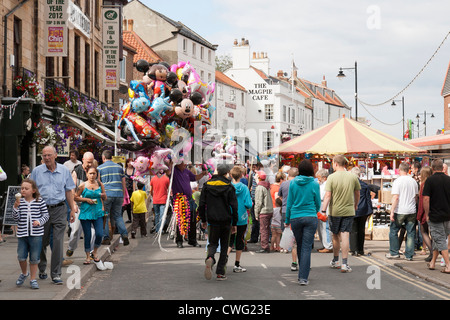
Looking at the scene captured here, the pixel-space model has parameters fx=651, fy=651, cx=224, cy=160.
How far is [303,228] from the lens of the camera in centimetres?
972

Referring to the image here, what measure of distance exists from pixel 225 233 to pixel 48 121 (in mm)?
12257

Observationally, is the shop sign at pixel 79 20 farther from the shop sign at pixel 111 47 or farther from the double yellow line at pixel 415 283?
the double yellow line at pixel 415 283

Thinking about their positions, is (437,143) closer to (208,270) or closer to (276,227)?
(276,227)

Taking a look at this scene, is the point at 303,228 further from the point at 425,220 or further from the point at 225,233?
the point at 425,220

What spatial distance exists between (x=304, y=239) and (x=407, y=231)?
3.91 meters

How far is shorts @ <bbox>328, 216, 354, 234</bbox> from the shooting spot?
1095 cm

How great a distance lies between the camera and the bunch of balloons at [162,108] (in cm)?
1303

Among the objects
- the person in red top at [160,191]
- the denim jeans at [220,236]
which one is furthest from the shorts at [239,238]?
the person in red top at [160,191]

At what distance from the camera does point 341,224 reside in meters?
11.0

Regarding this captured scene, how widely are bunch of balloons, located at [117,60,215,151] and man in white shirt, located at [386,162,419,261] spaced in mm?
4231

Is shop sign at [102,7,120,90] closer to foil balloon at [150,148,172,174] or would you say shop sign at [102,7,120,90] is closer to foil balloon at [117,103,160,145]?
foil balloon at [117,103,160,145]

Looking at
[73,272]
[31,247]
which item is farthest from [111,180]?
[31,247]

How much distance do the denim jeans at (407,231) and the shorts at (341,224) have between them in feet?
6.91

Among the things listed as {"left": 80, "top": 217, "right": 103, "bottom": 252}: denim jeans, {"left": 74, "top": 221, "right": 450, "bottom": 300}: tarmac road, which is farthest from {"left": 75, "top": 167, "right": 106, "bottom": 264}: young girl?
{"left": 74, "top": 221, "right": 450, "bottom": 300}: tarmac road
